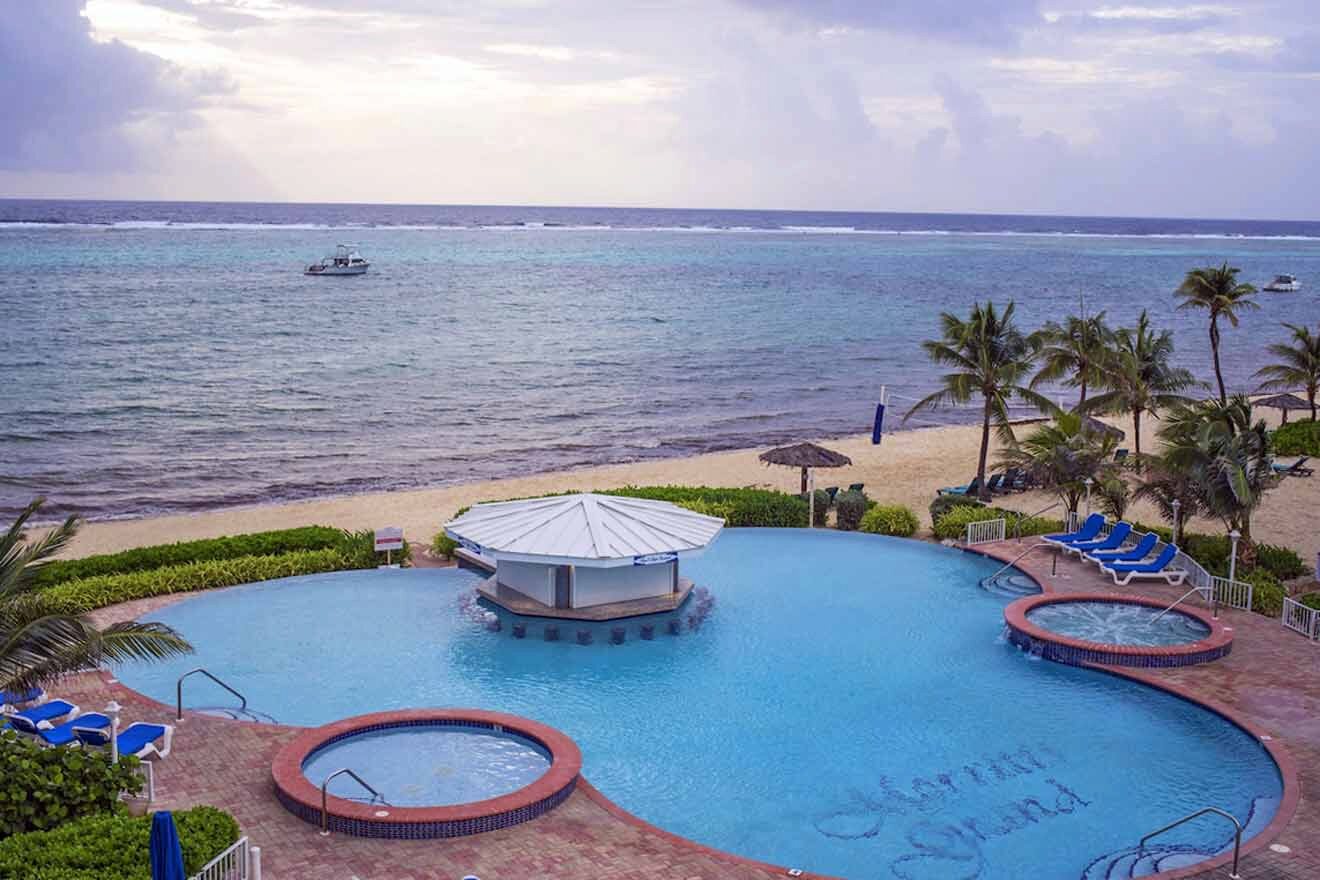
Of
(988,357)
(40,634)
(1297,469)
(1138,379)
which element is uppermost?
(988,357)

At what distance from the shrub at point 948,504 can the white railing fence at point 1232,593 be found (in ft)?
22.5

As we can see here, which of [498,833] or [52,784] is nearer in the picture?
[52,784]

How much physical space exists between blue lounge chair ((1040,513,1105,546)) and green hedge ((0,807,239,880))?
18.5 metres

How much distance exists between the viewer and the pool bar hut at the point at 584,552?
21047mm

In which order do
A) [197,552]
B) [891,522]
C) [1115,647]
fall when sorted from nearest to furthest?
1. [1115,647]
2. [197,552]
3. [891,522]

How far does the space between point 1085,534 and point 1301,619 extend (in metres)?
5.25

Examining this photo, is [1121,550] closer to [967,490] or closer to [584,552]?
[967,490]

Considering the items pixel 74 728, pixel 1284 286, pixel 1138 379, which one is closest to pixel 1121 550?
pixel 1138 379

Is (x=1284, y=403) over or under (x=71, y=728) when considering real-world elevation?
over

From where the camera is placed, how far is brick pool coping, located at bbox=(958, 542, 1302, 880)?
42.6ft

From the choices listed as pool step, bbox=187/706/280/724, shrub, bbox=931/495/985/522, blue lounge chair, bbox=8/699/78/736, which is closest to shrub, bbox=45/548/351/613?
pool step, bbox=187/706/280/724

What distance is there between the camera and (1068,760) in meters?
16.4

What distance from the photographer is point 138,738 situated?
15086 mm

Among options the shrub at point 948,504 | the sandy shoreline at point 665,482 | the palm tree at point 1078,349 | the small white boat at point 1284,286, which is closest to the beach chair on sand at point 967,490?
the sandy shoreline at point 665,482
